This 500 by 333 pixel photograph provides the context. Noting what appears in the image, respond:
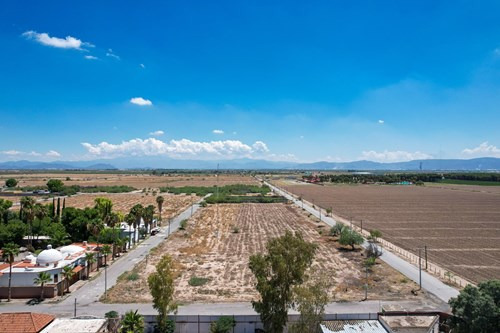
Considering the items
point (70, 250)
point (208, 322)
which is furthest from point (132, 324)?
point (70, 250)

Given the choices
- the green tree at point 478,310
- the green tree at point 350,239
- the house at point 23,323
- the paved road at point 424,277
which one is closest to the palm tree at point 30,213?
the house at point 23,323

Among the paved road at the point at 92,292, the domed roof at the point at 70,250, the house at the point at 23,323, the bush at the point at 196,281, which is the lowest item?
the paved road at the point at 92,292

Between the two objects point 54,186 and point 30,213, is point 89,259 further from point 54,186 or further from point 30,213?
point 54,186

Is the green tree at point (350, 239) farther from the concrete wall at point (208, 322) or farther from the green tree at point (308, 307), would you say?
the green tree at point (308, 307)

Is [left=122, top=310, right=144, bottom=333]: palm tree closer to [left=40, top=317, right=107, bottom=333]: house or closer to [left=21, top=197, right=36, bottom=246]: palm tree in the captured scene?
[left=40, top=317, right=107, bottom=333]: house

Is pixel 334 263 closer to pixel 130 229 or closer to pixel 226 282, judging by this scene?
pixel 226 282
